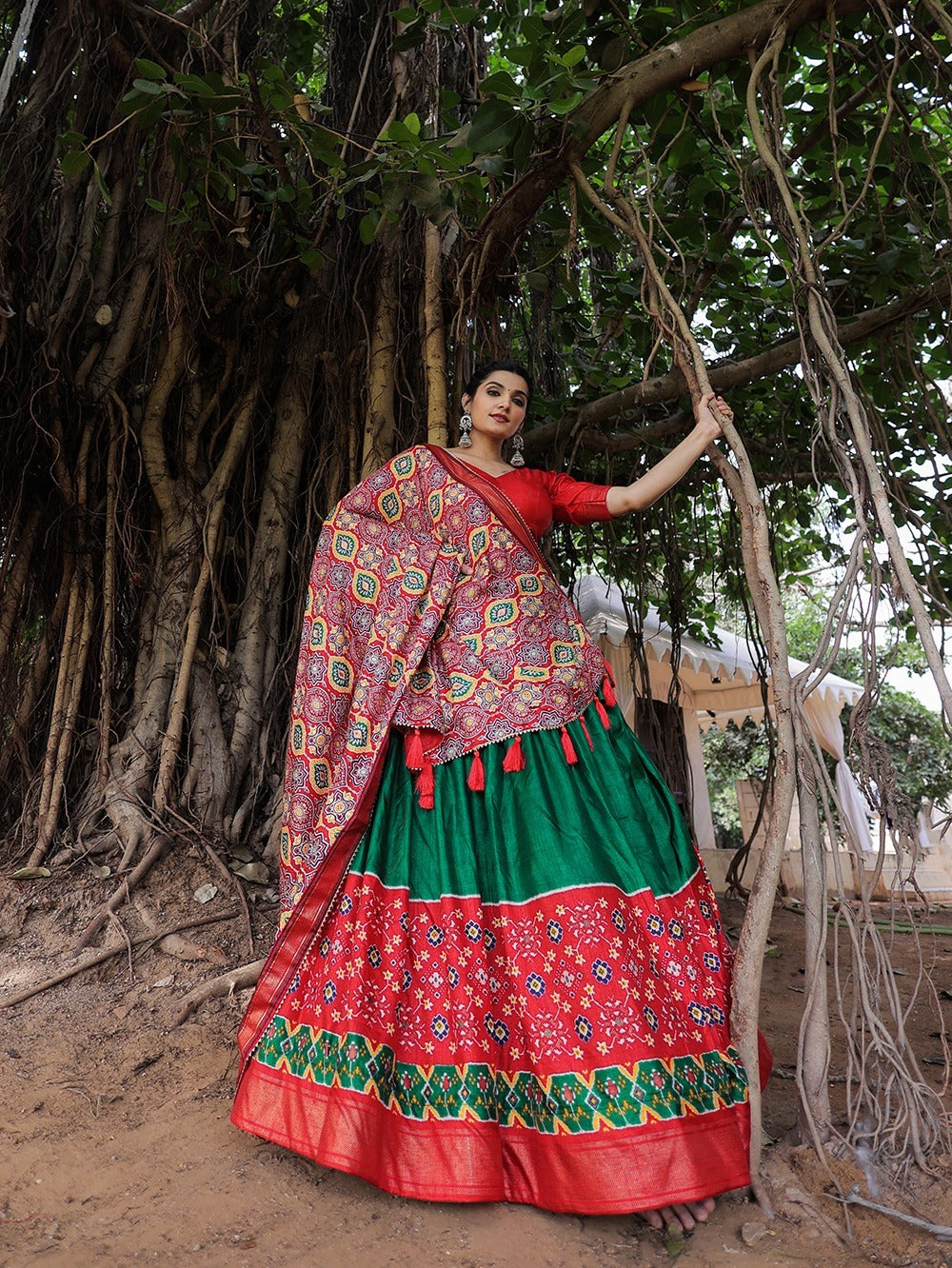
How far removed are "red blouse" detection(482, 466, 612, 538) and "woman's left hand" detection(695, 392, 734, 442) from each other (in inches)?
15.7

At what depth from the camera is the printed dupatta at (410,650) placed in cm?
202

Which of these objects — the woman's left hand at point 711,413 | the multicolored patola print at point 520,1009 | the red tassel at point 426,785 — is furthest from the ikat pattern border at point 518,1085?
the woman's left hand at point 711,413

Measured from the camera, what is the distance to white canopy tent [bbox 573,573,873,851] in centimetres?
646

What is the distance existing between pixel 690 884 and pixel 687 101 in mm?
1923

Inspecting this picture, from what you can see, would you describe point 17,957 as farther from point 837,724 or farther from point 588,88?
point 837,724

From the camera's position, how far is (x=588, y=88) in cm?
203

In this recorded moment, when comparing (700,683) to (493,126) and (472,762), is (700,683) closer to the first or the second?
(472,762)

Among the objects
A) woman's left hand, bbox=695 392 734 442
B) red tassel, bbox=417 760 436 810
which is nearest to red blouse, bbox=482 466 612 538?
woman's left hand, bbox=695 392 734 442

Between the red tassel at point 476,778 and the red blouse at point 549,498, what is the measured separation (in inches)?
24.7

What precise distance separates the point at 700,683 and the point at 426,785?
20.5 ft

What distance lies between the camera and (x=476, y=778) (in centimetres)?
202

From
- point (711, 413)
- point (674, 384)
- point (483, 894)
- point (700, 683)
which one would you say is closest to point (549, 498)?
point (711, 413)

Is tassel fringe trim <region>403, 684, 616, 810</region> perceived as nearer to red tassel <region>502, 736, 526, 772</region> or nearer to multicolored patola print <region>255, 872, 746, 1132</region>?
red tassel <region>502, 736, 526, 772</region>

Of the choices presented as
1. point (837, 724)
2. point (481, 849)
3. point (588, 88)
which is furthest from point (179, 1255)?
point (837, 724)
